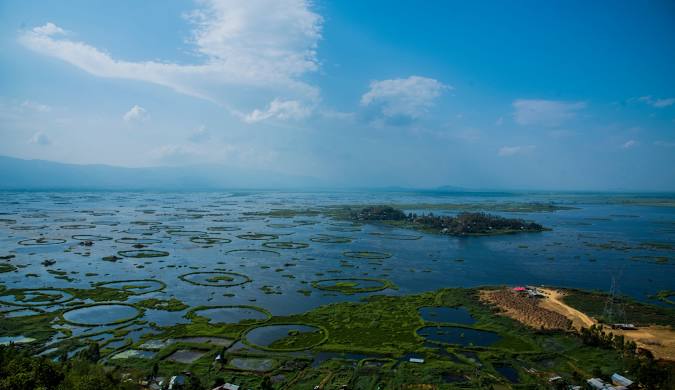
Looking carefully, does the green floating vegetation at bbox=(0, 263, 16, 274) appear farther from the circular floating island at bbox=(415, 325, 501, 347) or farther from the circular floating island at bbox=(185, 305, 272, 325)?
the circular floating island at bbox=(415, 325, 501, 347)

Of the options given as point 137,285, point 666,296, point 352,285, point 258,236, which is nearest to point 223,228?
point 258,236

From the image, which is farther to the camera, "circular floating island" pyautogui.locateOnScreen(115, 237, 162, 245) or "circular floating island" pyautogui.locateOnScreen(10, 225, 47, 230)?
"circular floating island" pyautogui.locateOnScreen(10, 225, 47, 230)

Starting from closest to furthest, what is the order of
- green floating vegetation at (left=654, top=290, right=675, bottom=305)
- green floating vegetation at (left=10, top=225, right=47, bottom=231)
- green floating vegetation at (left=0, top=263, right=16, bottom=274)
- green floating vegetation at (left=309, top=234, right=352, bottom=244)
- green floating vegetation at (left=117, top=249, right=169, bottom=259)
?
1. green floating vegetation at (left=654, top=290, right=675, bottom=305)
2. green floating vegetation at (left=0, top=263, right=16, bottom=274)
3. green floating vegetation at (left=117, top=249, right=169, bottom=259)
4. green floating vegetation at (left=309, top=234, right=352, bottom=244)
5. green floating vegetation at (left=10, top=225, right=47, bottom=231)

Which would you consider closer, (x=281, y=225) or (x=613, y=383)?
(x=613, y=383)

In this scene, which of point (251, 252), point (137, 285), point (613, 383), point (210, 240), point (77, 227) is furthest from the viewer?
point (77, 227)

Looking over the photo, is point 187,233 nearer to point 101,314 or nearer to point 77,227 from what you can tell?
point 77,227

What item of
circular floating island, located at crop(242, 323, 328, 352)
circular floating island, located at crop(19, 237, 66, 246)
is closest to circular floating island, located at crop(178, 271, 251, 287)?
circular floating island, located at crop(242, 323, 328, 352)

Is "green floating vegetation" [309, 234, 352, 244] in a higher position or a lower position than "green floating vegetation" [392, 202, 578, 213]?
lower
